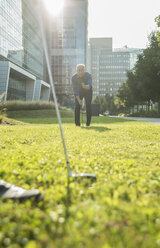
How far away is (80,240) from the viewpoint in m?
1.03

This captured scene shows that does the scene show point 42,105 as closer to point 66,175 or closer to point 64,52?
point 66,175

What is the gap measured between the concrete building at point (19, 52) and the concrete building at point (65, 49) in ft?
39.1

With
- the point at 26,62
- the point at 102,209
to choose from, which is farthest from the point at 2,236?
the point at 26,62

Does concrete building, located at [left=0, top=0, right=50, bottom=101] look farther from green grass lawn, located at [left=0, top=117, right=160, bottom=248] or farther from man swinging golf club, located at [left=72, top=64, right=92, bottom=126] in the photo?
green grass lawn, located at [left=0, top=117, right=160, bottom=248]

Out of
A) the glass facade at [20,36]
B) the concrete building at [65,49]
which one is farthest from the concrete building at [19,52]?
the concrete building at [65,49]

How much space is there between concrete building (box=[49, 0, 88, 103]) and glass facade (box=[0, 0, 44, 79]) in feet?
31.1

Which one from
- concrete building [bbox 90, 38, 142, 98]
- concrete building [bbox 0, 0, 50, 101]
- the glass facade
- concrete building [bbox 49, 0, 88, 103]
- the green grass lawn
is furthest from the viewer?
concrete building [bbox 90, 38, 142, 98]

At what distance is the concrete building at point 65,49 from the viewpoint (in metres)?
67.9

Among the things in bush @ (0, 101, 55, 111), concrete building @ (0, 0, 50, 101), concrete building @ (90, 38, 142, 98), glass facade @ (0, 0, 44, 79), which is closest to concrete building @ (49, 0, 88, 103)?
glass facade @ (0, 0, 44, 79)

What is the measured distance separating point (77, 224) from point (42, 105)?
2549 cm

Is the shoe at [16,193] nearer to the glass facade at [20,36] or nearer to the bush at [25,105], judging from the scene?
the bush at [25,105]

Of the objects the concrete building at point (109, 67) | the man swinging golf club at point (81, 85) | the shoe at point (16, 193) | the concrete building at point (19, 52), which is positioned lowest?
the shoe at point (16, 193)

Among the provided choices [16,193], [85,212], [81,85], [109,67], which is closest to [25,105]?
[81,85]

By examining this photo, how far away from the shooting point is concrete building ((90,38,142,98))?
158 meters
